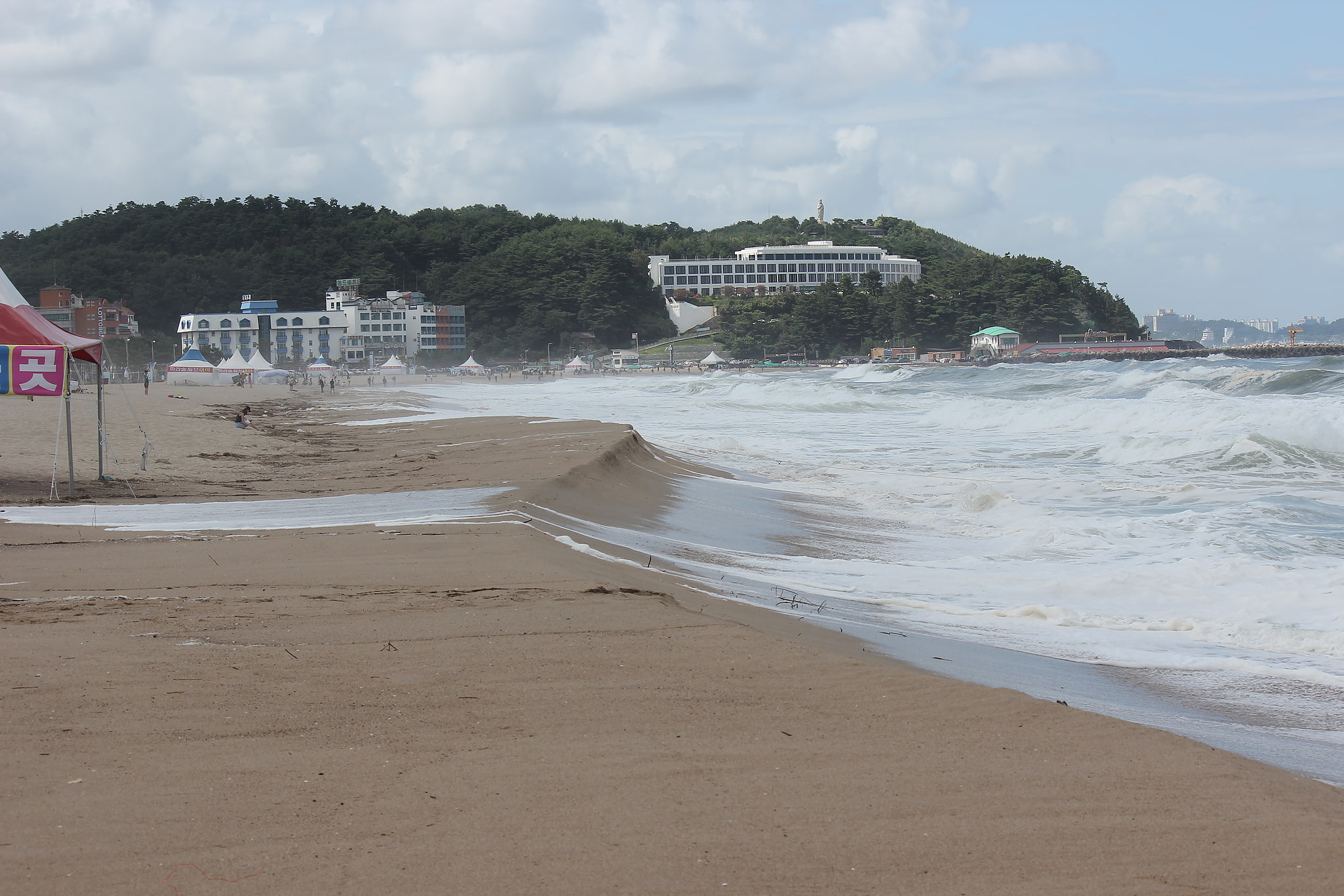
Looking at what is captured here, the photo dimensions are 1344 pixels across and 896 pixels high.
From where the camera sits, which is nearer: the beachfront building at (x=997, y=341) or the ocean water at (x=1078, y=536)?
the ocean water at (x=1078, y=536)

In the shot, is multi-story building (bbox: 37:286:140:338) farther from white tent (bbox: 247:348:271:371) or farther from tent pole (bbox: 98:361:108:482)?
tent pole (bbox: 98:361:108:482)

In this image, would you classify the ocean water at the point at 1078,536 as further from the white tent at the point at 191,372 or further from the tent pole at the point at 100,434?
the white tent at the point at 191,372

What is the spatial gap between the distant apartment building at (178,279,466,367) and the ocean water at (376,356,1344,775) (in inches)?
3853

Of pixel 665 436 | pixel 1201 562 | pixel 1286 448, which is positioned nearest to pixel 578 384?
pixel 665 436

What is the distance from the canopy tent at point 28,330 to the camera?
34.9ft

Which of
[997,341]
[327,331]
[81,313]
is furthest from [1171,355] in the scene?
[81,313]

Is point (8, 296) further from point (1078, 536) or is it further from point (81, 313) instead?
point (81, 313)

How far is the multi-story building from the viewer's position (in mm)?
95562

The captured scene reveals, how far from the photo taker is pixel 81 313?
98.8 meters

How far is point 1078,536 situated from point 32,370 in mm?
10711

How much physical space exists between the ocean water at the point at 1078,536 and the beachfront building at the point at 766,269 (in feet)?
395

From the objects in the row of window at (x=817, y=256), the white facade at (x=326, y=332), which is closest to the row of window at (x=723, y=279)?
the row of window at (x=817, y=256)

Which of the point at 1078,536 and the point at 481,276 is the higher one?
the point at 481,276

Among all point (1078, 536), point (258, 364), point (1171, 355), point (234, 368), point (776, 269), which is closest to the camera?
point (1078, 536)
